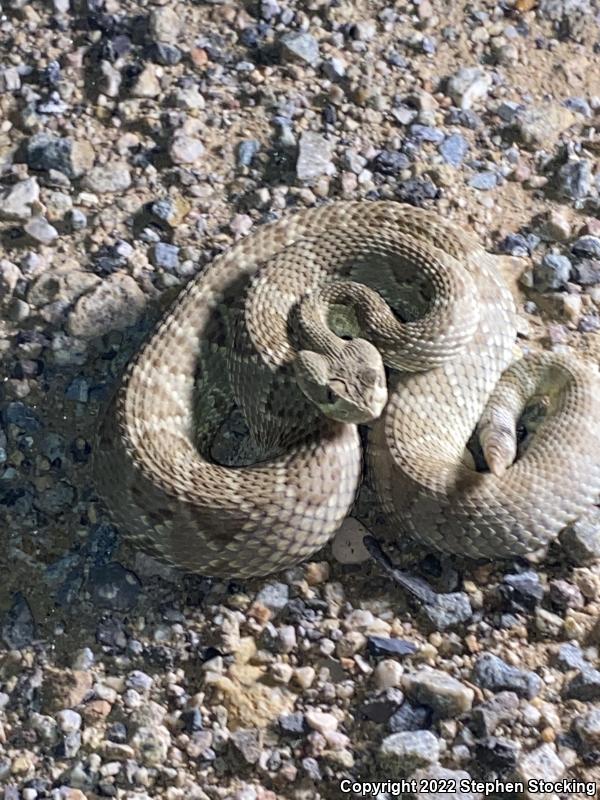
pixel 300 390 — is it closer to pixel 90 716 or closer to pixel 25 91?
pixel 90 716

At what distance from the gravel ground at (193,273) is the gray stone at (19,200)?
0.05 feet

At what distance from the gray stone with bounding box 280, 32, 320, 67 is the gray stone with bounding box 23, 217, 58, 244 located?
1.78 m

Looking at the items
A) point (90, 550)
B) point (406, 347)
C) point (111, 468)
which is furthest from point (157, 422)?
point (406, 347)

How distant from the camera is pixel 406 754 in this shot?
13.1 ft

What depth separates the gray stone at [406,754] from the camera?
157 inches

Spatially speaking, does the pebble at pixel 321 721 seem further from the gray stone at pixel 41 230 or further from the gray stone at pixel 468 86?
the gray stone at pixel 468 86

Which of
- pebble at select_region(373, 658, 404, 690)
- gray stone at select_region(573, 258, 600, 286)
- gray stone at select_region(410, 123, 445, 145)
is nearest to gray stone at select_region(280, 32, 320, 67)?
gray stone at select_region(410, 123, 445, 145)

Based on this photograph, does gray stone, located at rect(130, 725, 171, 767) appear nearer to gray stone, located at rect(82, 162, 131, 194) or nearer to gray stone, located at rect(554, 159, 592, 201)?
gray stone, located at rect(82, 162, 131, 194)

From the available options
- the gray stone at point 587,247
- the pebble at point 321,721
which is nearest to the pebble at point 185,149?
the gray stone at point 587,247

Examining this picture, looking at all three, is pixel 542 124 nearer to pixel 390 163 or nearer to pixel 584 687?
pixel 390 163

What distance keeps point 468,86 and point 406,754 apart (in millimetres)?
3854

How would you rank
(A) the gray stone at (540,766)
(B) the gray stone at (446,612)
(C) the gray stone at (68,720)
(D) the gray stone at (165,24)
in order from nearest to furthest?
(A) the gray stone at (540,766) < (C) the gray stone at (68,720) < (B) the gray stone at (446,612) < (D) the gray stone at (165,24)

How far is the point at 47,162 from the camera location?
576cm

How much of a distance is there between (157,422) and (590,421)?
1.86m
